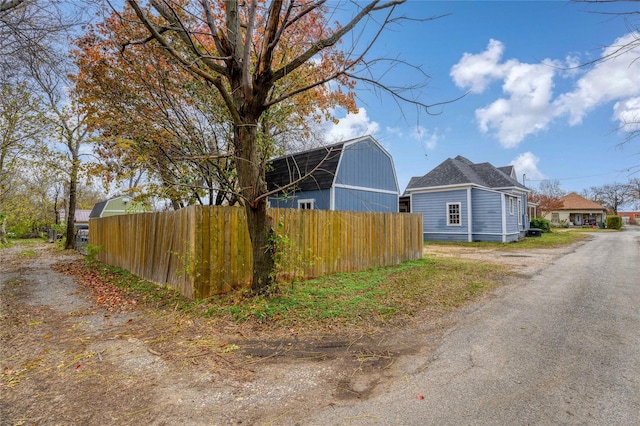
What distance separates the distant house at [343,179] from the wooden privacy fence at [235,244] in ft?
8.92

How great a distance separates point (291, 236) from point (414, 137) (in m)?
3.24

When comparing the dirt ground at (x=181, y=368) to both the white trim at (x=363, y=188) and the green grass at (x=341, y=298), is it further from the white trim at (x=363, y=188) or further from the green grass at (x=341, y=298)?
the white trim at (x=363, y=188)

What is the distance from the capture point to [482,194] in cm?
1694

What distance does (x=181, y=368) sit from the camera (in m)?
2.93

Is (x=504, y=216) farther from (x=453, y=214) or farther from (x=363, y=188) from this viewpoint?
(x=363, y=188)

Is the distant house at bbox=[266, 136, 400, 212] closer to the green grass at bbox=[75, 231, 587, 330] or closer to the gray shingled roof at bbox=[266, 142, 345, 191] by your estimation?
the gray shingled roof at bbox=[266, 142, 345, 191]

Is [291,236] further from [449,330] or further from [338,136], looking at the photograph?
[338,136]

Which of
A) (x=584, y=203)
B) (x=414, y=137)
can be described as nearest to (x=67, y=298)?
(x=414, y=137)

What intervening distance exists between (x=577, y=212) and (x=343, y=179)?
1942 inches

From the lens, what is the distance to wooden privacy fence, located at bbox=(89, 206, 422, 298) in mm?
5266

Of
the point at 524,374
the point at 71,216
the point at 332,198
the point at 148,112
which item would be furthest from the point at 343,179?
the point at 71,216

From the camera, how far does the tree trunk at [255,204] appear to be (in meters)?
4.75

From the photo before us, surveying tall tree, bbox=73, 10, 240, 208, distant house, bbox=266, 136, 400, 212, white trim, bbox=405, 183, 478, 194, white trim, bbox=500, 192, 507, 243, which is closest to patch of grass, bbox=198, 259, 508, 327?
tall tree, bbox=73, 10, 240, 208

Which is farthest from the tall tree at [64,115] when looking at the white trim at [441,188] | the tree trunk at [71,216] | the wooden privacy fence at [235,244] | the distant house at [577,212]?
the distant house at [577,212]
